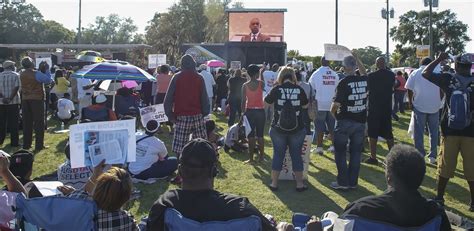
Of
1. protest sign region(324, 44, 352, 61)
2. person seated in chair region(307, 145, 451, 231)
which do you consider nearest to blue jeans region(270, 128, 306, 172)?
protest sign region(324, 44, 352, 61)

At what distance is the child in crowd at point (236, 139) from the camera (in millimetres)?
9656

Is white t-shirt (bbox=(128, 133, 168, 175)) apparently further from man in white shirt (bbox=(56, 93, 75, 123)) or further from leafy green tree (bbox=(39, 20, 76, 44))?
leafy green tree (bbox=(39, 20, 76, 44))

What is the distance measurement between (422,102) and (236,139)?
137 inches

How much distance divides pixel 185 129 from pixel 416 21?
65.2 m

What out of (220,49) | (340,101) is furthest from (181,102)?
(220,49)

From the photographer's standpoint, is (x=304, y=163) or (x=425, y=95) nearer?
(x=304, y=163)

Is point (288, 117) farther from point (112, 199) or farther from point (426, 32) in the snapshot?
point (426, 32)

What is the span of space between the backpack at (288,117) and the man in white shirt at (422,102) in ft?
8.74

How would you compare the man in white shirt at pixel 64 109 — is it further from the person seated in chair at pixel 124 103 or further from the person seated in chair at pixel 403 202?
the person seated in chair at pixel 403 202

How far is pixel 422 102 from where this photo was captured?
7.95m

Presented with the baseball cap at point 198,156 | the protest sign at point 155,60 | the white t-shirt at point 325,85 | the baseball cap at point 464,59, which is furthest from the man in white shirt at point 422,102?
the protest sign at point 155,60

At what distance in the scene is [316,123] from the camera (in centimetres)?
930

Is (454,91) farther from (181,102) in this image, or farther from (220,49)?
(220,49)

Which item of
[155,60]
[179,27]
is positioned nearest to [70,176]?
[155,60]
